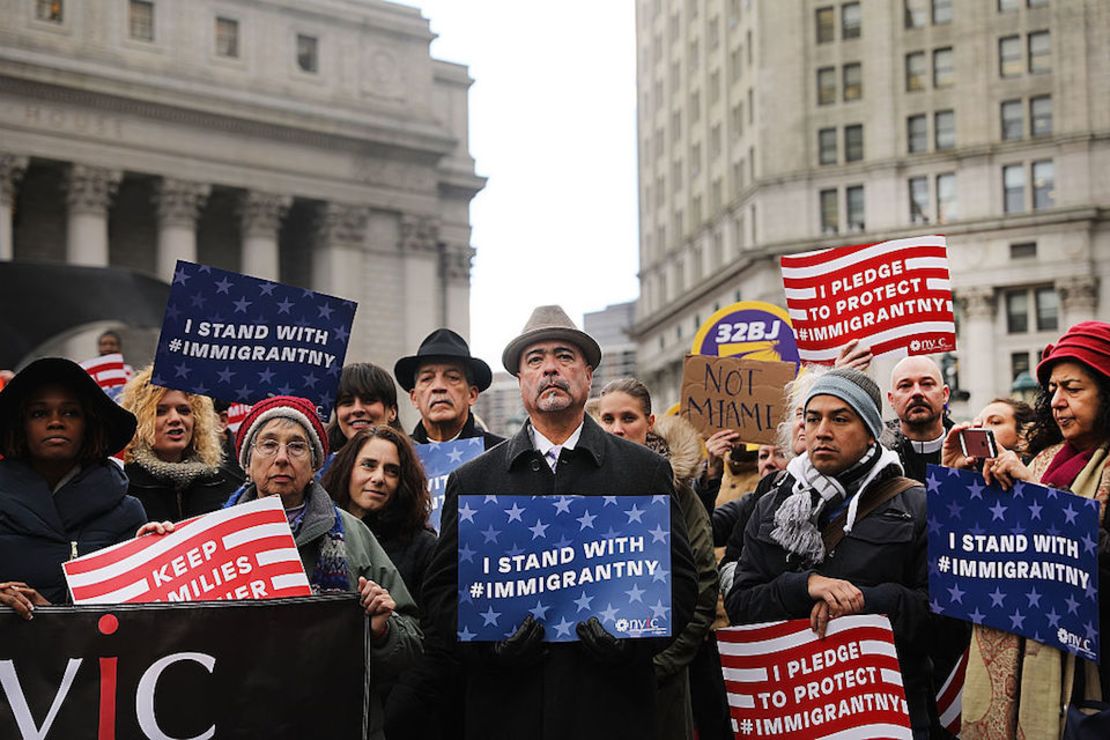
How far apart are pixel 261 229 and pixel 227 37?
6.68m

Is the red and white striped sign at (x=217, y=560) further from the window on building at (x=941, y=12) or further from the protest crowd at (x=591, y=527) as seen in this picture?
the window on building at (x=941, y=12)

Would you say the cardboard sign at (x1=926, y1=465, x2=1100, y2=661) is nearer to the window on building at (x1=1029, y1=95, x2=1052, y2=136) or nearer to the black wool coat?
the black wool coat

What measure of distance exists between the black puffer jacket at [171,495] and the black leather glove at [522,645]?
8.95 ft

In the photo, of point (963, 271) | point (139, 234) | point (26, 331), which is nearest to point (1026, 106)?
point (963, 271)

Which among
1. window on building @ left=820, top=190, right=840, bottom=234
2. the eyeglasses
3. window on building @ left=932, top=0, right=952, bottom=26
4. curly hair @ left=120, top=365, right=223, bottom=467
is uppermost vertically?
window on building @ left=932, top=0, right=952, bottom=26

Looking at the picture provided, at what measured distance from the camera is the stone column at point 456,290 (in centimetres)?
5244

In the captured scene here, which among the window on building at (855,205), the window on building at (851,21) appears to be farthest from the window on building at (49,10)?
the window on building at (851,21)

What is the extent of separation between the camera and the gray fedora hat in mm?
5906

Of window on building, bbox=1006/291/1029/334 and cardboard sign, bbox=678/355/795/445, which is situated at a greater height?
window on building, bbox=1006/291/1029/334

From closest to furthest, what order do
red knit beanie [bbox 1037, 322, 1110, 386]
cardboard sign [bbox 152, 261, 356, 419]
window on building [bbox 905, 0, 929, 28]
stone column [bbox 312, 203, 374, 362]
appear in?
1. red knit beanie [bbox 1037, 322, 1110, 386]
2. cardboard sign [bbox 152, 261, 356, 419]
3. stone column [bbox 312, 203, 374, 362]
4. window on building [bbox 905, 0, 929, 28]

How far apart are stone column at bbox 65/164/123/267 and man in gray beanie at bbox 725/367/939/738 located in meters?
40.1

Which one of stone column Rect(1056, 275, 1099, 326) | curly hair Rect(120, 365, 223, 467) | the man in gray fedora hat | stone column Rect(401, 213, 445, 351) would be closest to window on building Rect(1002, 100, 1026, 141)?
stone column Rect(1056, 275, 1099, 326)

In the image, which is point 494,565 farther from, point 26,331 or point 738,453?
point 26,331

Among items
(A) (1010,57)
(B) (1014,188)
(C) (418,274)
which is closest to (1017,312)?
(B) (1014,188)
